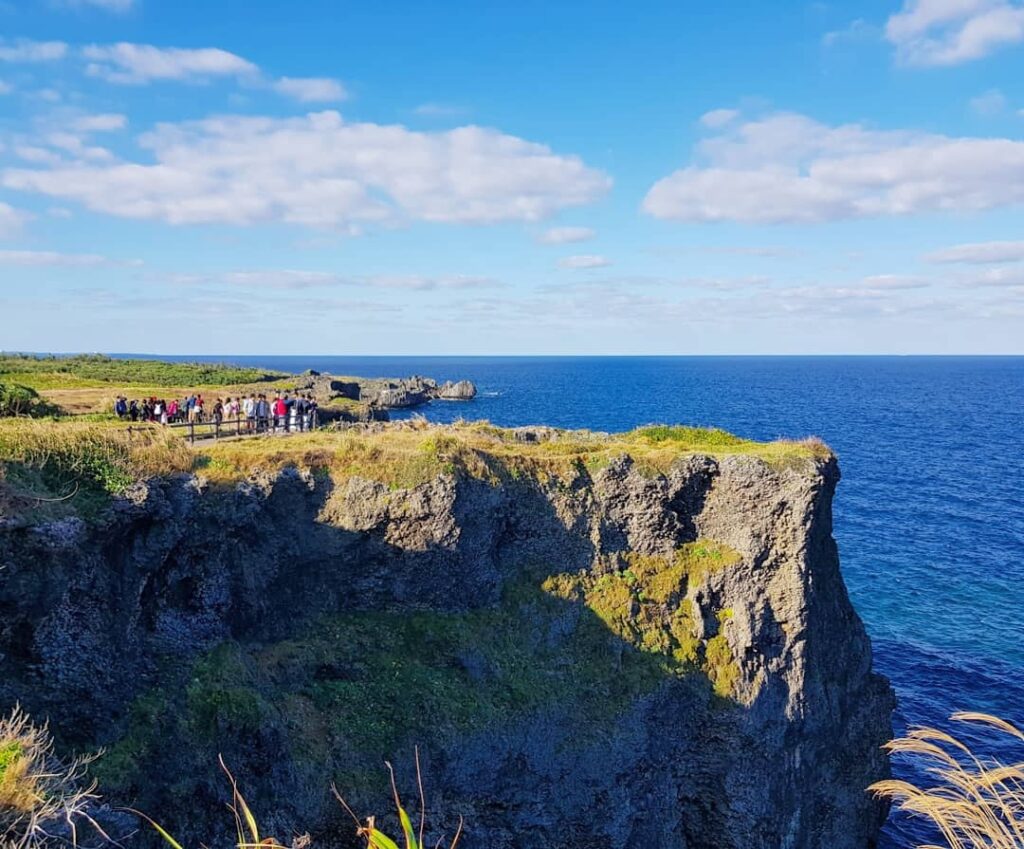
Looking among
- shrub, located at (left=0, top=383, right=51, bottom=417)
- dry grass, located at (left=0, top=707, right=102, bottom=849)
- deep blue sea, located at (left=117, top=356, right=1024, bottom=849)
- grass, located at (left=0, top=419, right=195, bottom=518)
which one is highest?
shrub, located at (left=0, top=383, right=51, bottom=417)

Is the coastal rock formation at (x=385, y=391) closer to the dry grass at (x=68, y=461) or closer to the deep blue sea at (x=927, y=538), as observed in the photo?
the deep blue sea at (x=927, y=538)

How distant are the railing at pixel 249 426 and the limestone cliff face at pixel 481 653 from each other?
9367mm

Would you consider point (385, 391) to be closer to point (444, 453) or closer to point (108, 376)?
point (108, 376)

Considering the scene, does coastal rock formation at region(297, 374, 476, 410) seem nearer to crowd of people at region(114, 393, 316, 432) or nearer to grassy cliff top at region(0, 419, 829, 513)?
crowd of people at region(114, 393, 316, 432)

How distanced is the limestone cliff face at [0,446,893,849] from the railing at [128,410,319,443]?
9367 mm

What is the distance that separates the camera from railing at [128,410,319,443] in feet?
120

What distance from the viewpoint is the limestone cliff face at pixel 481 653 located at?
2314 centimetres

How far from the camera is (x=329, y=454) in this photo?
30.6m

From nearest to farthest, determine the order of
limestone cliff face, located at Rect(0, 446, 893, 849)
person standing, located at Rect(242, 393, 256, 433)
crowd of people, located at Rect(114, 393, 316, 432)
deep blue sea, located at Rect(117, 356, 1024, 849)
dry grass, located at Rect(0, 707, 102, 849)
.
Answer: dry grass, located at Rect(0, 707, 102, 849)
limestone cliff face, located at Rect(0, 446, 893, 849)
person standing, located at Rect(242, 393, 256, 433)
crowd of people, located at Rect(114, 393, 316, 432)
deep blue sea, located at Rect(117, 356, 1024, 849)

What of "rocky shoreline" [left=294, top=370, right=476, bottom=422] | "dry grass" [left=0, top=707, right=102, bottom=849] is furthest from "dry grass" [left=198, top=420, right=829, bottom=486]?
"rocky shoreline" [left=294, top=370, right=476, bottom=422]

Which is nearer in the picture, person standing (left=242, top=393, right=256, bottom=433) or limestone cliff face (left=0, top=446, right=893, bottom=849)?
limestone cliff face (left=0, top=446, right=893, bottom=849)

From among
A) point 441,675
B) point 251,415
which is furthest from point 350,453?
point 251,415

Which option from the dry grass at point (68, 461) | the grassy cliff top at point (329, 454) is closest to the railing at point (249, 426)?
the grassy cliff top at point (329, 454)

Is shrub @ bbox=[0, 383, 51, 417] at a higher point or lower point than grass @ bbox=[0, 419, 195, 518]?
higher
